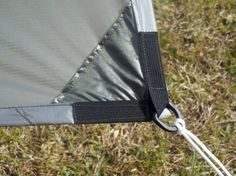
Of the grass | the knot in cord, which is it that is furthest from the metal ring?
the grass

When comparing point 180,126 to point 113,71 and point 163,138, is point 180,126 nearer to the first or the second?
point 113,71

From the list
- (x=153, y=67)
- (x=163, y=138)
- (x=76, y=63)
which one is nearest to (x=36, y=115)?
(x=76, y=63)

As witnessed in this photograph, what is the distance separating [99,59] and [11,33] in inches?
7.9

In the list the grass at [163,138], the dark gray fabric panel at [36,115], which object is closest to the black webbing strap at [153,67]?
the dark gray fabric panel at [36,115]

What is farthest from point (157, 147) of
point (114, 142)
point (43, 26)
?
point (43, 26)

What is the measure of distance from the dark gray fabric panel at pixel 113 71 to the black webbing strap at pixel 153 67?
0.06ft

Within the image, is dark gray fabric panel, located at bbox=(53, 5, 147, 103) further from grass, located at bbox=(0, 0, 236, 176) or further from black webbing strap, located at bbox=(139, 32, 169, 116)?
grass, located at bbox=(0, 0, 236, 176)

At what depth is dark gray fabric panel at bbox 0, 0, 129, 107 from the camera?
3.88 ft

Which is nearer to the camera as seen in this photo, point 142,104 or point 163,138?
point 142,104

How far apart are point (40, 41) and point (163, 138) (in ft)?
1.85

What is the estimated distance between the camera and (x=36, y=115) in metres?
1.18

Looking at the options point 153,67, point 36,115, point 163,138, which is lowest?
point 163,138

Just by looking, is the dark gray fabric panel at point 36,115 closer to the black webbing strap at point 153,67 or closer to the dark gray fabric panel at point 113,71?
the dark gray fabric panel at point 113,71

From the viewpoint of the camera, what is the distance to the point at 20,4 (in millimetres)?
1180
